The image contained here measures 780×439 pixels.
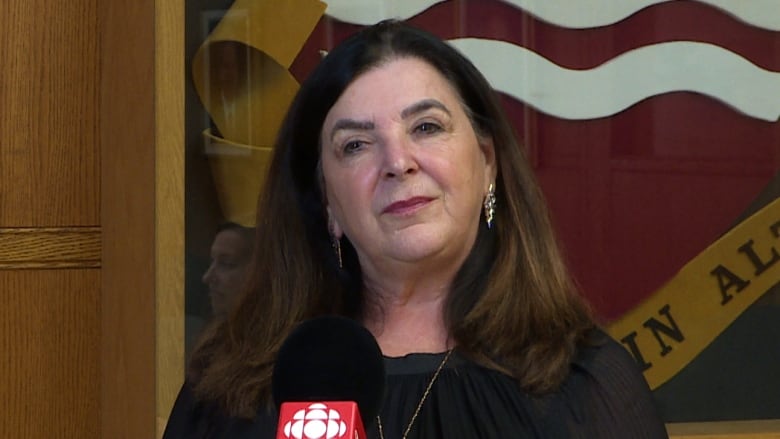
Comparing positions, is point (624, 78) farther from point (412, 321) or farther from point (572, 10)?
point (412, 321)

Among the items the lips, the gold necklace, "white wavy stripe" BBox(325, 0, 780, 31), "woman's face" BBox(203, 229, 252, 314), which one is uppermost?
"white wavy stripe" BBox(325, 0, 780, 31)

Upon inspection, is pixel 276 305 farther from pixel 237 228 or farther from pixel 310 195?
pixel 237 228

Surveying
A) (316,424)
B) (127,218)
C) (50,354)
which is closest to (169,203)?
(127,218)

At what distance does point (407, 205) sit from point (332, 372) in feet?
1.50

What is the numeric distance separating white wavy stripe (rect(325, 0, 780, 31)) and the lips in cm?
64

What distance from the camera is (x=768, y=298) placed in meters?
2.52

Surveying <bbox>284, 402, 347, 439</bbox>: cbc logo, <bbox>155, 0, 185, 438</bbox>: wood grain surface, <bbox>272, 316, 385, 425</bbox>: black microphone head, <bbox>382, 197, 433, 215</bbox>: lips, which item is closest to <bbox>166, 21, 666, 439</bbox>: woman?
<bbox>382, 197, 433, 215</bbox>: lips

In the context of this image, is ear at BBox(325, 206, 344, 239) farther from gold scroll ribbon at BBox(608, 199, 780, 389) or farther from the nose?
gold scroll ribbon at BBox(608, 199, 780, 389)

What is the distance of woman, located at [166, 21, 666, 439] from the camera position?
1811 mm

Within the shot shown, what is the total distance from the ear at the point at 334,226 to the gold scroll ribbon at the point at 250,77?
35 centimetres

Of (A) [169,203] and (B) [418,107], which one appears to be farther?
(A) [169,203]

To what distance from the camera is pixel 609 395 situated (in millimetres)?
1817

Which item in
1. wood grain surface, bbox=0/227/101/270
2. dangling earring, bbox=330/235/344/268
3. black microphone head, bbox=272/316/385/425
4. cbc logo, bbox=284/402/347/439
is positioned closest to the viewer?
cbc logo, bbox=284/402/347/439

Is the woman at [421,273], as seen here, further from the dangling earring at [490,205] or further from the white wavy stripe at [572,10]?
the white wavy stripe at [572,10]
